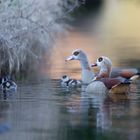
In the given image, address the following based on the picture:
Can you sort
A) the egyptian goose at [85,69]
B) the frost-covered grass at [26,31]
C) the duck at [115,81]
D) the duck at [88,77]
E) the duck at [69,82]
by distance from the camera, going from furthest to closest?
the egyptian goose at [85,69], the frost-covered grass at [26,31], the duck at [69,82], the duck at [88,77], the duck at [115,81]

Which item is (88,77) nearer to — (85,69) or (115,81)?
(85,69)

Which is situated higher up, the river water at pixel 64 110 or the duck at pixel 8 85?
the duck at pixel 8 85

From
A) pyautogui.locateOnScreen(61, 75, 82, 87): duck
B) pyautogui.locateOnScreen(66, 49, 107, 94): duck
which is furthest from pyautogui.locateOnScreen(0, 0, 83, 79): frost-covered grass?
pyautogui.locateOnScreen(61, 75, 82, 87): duck

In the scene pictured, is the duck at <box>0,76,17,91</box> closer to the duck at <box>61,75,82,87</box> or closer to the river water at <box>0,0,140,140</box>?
the river water at <box>0,0,140,140</box>

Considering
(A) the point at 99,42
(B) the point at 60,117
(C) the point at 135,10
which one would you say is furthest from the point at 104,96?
(C) the point at 135,10

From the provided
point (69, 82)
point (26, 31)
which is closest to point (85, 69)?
point (69, 82)

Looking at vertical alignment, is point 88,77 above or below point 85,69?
below

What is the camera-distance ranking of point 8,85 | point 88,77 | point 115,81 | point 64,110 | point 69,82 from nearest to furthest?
point 64,110, point 115,81, point 8,85, point 69,82, point 88,77

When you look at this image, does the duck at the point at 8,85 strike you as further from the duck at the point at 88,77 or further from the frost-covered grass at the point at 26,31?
the duck at the point at 88,77

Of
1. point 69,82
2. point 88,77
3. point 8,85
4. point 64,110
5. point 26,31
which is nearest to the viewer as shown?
point 64,110

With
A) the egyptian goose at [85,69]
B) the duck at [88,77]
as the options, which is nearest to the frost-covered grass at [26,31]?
the egyptian goose at [85,69]

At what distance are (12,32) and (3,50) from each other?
0.55 metres

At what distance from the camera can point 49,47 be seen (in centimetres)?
2056

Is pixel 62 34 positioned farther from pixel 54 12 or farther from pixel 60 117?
pixel 60 117
